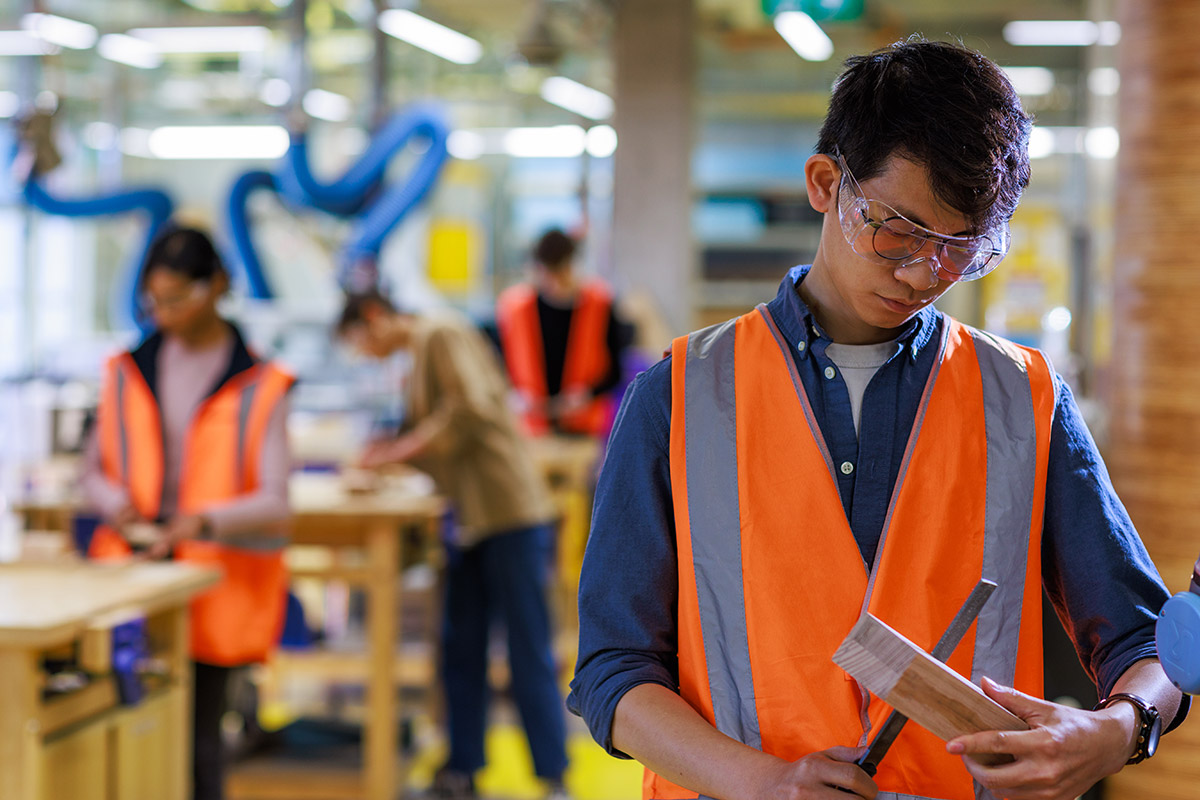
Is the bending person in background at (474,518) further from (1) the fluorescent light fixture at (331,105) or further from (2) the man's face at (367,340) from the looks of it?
(1) the fluorescent light fixture at (331,105)

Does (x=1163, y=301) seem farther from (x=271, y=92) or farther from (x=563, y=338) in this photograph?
(x=271, y=92)

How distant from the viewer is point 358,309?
448cm

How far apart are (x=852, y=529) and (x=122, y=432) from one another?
2483 millimetres

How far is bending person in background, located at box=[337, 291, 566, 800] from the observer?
173 inches

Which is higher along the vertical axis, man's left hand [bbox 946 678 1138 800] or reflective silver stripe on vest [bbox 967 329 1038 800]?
reflective silver stripe on vest [bbox 967 329 1038 800]

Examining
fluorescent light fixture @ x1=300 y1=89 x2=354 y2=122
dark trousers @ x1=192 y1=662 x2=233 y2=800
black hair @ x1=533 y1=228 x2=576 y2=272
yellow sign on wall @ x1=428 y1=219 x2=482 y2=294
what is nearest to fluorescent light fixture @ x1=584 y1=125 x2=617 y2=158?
yellow sign on wall @ x1=428 y1=219 x2=482 y2=294

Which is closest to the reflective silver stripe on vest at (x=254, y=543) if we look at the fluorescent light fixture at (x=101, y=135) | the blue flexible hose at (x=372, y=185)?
the blue flexible hose at (x=372, y=185)

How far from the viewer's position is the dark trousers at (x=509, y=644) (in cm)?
441

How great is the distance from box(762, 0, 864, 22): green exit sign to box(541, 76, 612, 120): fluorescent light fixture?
372cm

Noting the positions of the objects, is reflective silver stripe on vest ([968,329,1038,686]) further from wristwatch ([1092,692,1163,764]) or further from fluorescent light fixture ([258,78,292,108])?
fluorescent light fixture ([258,78,292,108])

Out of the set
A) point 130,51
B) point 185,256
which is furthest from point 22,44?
point 185,256

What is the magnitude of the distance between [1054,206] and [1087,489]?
10.4 metres

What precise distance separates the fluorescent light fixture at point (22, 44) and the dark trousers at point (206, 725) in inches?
145

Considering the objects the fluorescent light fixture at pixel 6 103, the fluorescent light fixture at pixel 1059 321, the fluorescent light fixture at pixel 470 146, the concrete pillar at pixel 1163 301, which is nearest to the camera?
the concrete pillar at pixel 1163 301
